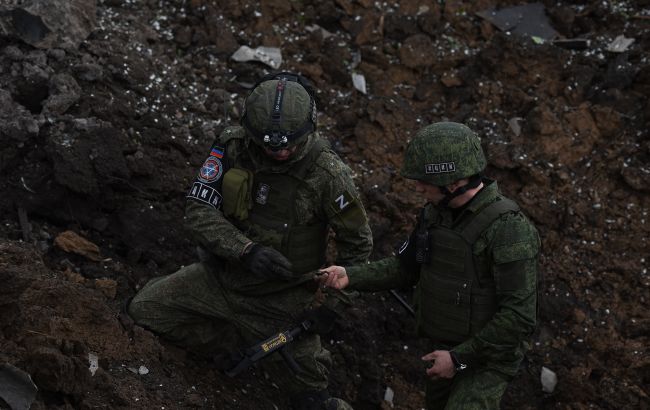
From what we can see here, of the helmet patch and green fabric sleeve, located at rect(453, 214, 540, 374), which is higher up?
the helmet patch

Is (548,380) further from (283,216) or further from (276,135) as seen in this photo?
(276,135)

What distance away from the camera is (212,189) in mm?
5008

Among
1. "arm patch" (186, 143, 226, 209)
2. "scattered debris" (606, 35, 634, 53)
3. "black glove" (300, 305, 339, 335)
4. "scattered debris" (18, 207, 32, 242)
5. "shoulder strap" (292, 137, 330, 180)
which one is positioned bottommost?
"black glove" (300, 305, 339, 335)

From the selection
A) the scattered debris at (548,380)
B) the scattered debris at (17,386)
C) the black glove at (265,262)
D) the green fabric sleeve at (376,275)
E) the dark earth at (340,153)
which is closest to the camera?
the scattered debris at (17,386)

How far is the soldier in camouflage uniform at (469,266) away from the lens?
4.21m

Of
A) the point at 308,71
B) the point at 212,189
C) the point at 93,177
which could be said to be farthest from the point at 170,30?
the point at 212,189

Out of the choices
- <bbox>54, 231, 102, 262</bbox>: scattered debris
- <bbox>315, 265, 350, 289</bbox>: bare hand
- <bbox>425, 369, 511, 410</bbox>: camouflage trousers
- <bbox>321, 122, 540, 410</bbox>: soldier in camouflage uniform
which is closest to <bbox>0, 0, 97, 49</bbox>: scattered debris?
<bbox>54, 231, 102, 262</bbox>: scattered debris

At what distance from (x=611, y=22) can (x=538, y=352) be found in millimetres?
3482

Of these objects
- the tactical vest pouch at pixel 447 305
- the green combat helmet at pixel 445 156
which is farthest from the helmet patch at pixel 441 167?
the tactical vest pouch at pixel 447 305

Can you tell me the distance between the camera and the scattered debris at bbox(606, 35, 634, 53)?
7.73 meters

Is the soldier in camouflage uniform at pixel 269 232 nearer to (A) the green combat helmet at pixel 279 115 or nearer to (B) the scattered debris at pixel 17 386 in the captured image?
(A) the green combat helmet at pixel 279 115

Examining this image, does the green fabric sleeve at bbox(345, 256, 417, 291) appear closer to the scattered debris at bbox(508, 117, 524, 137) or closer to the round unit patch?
the round unit patch

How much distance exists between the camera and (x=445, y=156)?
4258 millimetres

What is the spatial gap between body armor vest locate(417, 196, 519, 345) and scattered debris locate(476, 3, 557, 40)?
414 centimetres
